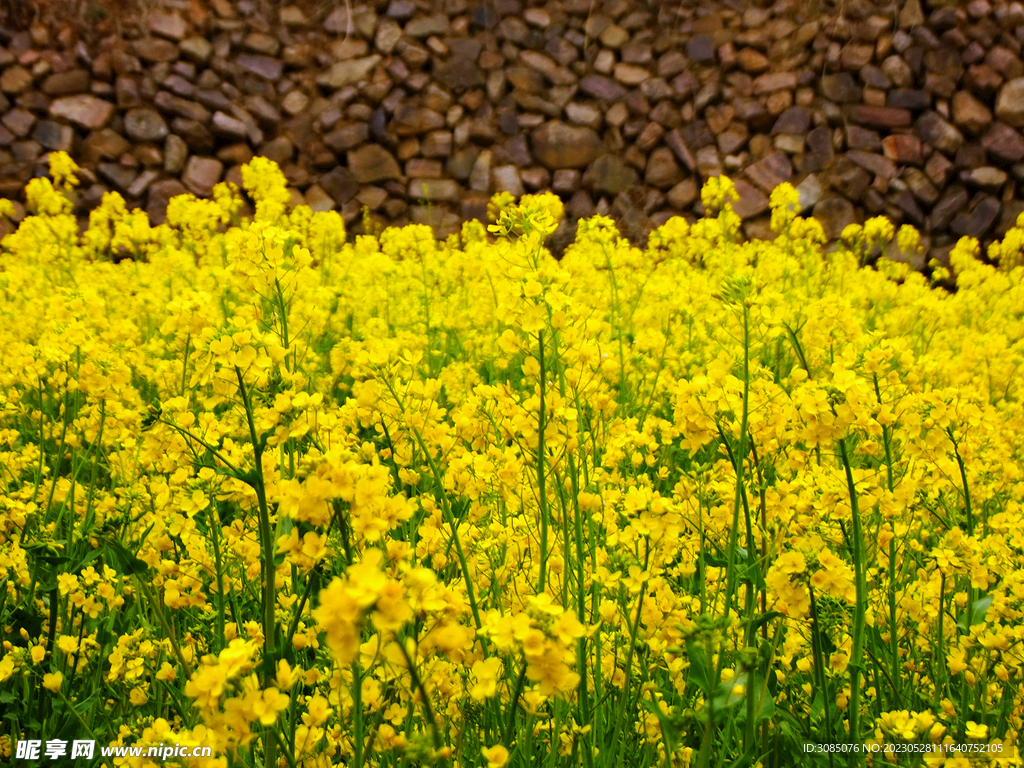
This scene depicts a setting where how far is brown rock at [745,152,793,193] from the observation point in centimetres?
797

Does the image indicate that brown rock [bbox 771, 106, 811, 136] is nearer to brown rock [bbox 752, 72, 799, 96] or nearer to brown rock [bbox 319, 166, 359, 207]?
brown rock [bbox 752, 72, 799, 96]

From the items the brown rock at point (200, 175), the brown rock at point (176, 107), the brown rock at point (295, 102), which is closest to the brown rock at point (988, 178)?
the brown rock at point (295, 102)

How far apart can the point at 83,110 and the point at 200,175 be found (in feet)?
4.23

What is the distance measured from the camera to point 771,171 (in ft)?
26.3

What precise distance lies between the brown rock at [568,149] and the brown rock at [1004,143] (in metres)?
3.84

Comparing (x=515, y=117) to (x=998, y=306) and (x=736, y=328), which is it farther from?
(x=736, y=328)

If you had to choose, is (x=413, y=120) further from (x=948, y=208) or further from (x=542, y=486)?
(x=542, y=486)

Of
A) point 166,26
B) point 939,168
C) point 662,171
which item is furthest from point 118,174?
point 939,168

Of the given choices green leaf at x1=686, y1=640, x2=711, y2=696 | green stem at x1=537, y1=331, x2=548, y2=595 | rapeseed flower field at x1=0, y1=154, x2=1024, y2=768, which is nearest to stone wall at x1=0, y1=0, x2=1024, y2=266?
rapeseed flower field at x1=0, y1=154, x2=1024, y2=768

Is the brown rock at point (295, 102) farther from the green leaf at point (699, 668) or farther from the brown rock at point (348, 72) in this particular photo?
the green leaf at point (699, 668)

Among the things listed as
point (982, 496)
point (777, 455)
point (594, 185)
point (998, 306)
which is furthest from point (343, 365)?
point (594, 185)

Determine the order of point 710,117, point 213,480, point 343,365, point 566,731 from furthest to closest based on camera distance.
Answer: point 710,117
point 343,365
point 213,480
point 566,731

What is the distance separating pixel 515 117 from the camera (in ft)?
27.3

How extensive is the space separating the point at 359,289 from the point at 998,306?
408cm
